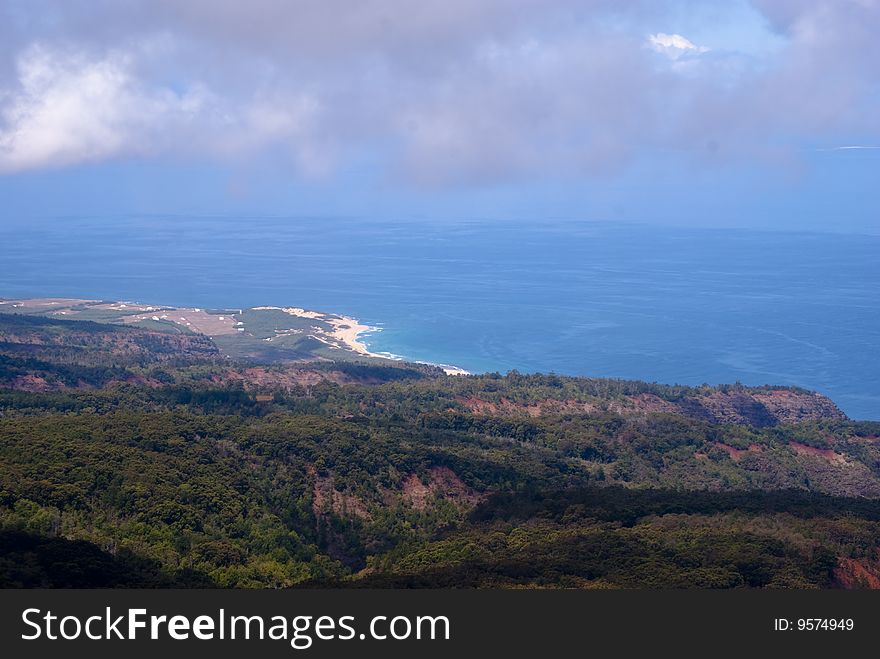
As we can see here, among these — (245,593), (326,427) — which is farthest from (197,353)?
(245,593)

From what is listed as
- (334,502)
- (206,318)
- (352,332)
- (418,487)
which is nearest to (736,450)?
(418,487)

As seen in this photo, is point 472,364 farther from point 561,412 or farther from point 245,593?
point 245,593

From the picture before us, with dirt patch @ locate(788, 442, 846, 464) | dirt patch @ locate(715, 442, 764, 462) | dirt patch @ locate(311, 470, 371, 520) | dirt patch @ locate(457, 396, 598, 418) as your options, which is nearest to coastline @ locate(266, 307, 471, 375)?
dirt patch @ locate(457, 396, 598, 418)

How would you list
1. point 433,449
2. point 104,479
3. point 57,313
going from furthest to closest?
point 57,313 < point 433,449 < point 104,479

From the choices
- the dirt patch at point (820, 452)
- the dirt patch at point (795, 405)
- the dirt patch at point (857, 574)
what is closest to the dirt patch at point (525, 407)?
the dirt patch at point (820, 452)

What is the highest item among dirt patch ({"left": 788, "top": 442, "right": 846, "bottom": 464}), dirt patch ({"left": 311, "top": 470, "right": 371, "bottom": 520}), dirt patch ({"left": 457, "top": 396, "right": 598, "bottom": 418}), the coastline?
the coastline

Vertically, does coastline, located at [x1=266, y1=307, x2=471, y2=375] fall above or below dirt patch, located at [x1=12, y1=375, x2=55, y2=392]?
above

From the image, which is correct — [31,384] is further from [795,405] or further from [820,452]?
[795,405]

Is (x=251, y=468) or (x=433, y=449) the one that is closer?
(x=251, y=468)

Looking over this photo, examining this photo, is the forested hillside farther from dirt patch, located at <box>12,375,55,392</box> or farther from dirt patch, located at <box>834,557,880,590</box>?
dirt patch, located at <box>12,375,55,392</box>
